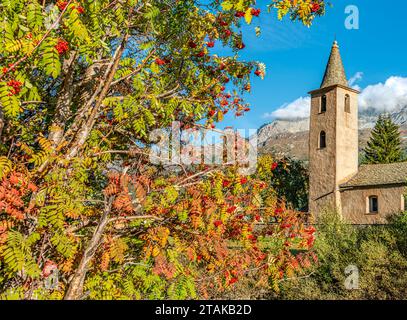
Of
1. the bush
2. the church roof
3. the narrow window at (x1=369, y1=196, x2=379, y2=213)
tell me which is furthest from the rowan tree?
the narrow window at (x1=369, y1=196, x2=379, y2=213)

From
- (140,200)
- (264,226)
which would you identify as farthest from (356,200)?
(140,200)

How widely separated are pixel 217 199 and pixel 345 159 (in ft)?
102

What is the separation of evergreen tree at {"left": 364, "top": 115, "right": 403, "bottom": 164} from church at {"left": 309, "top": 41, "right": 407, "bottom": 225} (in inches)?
402

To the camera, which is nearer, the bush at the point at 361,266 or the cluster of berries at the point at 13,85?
the cluster of berries at the point at 13,85

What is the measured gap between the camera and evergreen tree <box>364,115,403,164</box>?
44.2 metres

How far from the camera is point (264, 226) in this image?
5.98 m

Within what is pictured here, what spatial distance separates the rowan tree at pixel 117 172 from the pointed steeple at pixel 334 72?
100 feet

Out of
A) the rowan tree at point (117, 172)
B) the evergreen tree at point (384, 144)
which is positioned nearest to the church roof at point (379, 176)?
the evergreen tree at point (384, 144)

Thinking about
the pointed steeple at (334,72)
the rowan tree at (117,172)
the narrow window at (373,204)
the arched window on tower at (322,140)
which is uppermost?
the pointed steeple at (334,72)

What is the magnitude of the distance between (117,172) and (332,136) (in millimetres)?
30879

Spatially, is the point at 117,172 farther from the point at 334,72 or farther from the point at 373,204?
the point at 334,72

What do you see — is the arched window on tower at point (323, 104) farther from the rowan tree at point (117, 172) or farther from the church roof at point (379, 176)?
the rowan tree at point (117, 172)

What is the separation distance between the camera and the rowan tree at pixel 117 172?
3684 millimetres
